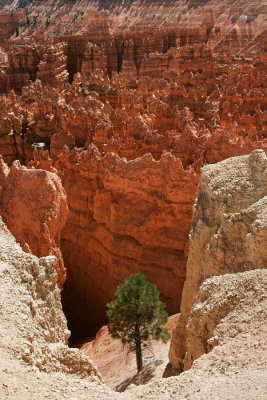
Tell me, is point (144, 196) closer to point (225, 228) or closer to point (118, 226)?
point (118, 226)

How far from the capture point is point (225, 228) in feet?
23.7

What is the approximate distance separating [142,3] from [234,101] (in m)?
45.1

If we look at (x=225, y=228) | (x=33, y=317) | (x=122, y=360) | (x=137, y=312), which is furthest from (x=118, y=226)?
(x=33, y=317)

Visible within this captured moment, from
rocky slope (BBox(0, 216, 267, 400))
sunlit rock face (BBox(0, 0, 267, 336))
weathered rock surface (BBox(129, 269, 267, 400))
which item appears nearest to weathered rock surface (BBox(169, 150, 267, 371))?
weathered rock surface (BBox(129, 269, 267, 400))

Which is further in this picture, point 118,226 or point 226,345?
point 118,226

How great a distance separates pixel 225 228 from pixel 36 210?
4903 millimetres

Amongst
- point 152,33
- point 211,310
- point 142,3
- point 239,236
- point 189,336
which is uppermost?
point 142,3

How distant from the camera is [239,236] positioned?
711 cm

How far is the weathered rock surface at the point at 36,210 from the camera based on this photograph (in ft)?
33.9

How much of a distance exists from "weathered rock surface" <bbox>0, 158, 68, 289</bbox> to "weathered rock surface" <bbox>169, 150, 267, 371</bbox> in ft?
11.7

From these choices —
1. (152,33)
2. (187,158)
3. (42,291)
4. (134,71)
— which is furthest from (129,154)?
(152,33)

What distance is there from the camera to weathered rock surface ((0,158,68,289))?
10.3m

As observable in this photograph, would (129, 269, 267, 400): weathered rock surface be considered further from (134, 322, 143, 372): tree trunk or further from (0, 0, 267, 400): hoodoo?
(134, 322, 143, 372): tree trunk

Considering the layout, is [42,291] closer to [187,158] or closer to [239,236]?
[239,236]
